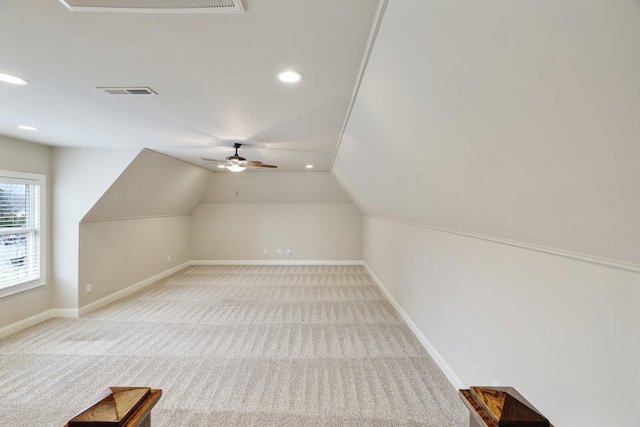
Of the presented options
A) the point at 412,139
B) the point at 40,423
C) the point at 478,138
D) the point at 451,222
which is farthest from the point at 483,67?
the point at 40,423

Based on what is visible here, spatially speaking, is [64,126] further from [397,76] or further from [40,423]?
[397,76]

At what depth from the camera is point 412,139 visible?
1854 millimetres

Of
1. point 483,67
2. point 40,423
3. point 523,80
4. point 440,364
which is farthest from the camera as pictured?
point 440,364

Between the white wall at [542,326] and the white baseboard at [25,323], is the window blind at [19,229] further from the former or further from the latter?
the white wall at [542,326]

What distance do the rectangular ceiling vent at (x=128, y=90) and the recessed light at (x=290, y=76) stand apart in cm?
104

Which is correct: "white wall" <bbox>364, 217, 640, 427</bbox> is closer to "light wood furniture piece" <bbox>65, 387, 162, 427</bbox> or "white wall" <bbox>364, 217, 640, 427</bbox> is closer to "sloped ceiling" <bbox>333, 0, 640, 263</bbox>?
"sloped ceiling" <bbox>333, 0, 640, 263</bbox>

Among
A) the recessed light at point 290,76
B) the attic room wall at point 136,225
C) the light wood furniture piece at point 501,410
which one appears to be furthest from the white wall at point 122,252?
the light wood furniture piece at point 501,410

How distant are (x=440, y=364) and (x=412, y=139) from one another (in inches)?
85.6

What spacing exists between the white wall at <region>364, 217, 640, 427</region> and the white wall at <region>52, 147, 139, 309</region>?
4.73 meters

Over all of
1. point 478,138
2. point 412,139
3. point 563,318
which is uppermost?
point 412,139

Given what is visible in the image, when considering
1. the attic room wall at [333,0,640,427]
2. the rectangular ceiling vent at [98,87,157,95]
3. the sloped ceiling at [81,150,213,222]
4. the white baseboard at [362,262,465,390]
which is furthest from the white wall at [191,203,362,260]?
the rectangular ceiling vent at [98,87,157,95]

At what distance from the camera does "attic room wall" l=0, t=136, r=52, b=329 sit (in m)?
3.36

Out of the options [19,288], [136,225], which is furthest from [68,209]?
[136,225]

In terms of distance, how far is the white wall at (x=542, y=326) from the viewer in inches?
42.3
